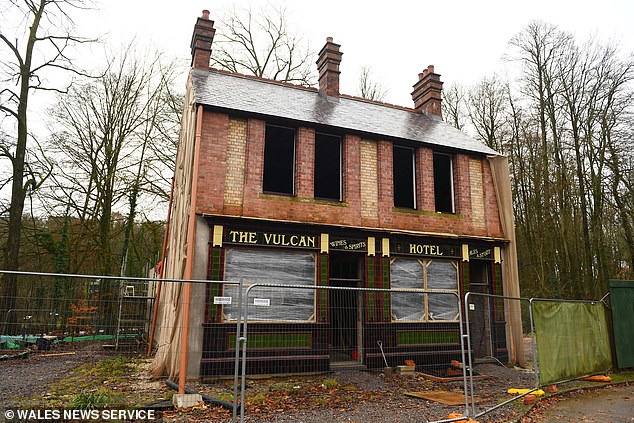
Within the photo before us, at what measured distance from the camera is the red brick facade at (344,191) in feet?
34.9

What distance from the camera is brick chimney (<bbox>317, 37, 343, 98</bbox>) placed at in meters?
15.0

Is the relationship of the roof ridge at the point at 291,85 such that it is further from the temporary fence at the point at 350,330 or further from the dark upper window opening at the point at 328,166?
the temporary fence at the point at 350,330

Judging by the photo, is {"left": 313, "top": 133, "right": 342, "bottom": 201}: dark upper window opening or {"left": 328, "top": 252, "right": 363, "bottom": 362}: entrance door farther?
{"left": 313, "top": 133, "right": 342, "bottom": 201}: dark upper window opening

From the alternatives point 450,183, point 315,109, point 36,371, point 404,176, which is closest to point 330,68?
point 315,109

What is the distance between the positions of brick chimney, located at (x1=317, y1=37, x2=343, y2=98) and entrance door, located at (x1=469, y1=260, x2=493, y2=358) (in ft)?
25.1

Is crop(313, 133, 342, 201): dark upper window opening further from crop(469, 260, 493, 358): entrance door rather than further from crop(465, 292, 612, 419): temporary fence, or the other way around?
crop(465, 292, 612, 419): temporary fence

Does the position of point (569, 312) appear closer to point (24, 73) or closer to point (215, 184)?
point (215, 184)

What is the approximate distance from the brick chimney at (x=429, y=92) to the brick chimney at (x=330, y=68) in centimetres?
397

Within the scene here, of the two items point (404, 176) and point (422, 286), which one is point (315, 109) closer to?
point (404, 176)

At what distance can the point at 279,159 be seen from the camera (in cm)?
1323

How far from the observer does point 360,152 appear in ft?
40.9

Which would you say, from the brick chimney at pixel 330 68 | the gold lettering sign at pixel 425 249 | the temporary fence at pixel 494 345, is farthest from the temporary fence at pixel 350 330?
the brick chimney at pixel 330 68

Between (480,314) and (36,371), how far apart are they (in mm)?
12122

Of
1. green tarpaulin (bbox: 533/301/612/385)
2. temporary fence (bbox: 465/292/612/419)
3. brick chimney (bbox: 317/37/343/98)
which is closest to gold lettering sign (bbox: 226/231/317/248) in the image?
temporary fence (bbox: 465/292/612/419)
